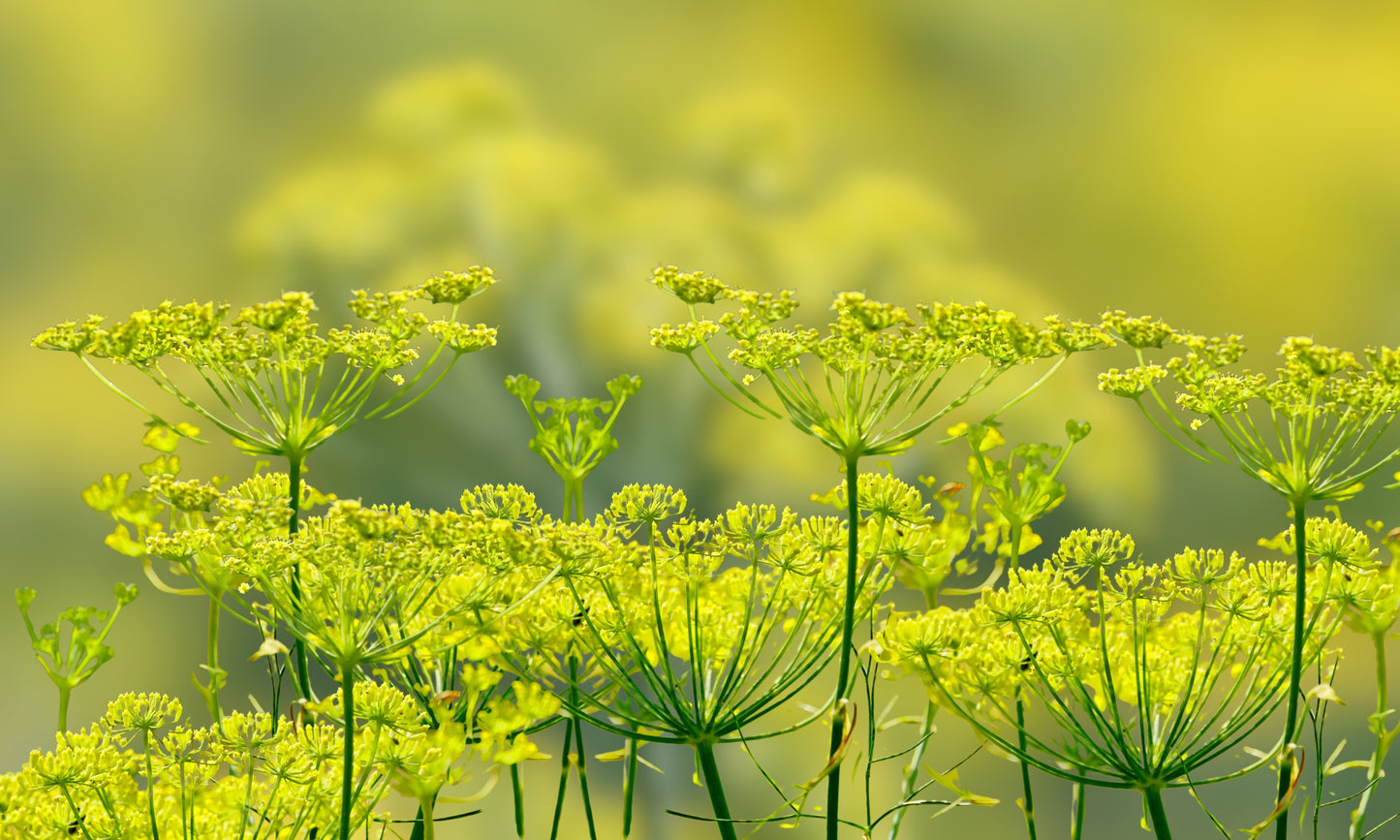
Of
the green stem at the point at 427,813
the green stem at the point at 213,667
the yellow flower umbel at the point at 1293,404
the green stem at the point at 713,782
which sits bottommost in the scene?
the green stem at the point at 427,813

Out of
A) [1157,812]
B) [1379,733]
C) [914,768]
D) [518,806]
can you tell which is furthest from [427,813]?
[1379,733]

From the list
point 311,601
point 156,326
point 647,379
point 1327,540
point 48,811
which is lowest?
point 48,811

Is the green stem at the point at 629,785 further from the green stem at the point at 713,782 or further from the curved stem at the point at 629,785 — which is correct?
the green stem at the point at 713,782

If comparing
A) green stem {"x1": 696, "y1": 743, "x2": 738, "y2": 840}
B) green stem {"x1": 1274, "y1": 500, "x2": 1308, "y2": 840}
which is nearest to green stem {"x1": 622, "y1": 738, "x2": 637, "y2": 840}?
green stem {"x1": 696, "y1": 743, "x2": 738, "y2": 840}

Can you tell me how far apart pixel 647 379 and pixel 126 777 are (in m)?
1.92

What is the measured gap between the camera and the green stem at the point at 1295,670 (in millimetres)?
881

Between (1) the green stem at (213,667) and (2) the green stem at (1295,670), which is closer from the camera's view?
(2) the green stem at (1295,670)

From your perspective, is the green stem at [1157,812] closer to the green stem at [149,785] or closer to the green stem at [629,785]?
the green stem at [629,785]

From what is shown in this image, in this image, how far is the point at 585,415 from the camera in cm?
111

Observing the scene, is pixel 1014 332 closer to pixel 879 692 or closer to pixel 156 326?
pixel 156 326

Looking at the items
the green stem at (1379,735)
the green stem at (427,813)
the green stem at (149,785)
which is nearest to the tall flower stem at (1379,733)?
the green stem at (1379,735)

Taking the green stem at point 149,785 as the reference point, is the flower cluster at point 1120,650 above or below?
above

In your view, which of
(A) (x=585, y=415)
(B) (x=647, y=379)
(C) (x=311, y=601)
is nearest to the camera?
(C) (x=311, y=601)

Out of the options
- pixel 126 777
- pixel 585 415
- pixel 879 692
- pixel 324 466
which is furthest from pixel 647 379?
pixel 126 777
